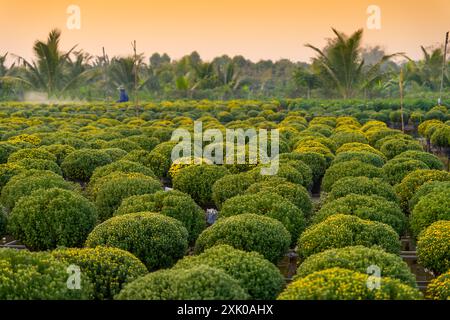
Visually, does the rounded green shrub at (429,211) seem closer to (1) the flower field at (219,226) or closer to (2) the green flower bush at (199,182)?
(1) the flower field at (219,226)

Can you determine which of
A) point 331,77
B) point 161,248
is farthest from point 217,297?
point 331,77

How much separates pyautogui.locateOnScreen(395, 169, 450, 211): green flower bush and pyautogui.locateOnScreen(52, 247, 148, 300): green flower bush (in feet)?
24.4

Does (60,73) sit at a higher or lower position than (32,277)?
higher

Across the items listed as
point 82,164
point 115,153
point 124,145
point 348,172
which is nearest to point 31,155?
point 82,164

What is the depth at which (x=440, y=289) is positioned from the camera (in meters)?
6.89

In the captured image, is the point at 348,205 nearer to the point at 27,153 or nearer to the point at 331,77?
the point at 27,153

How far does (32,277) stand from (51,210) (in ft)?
12.3

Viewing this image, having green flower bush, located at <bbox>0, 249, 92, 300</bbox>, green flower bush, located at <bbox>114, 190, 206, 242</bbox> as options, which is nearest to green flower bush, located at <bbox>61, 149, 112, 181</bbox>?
green flower bush, located at <bbox>114, 190, 206, 242</bbox>

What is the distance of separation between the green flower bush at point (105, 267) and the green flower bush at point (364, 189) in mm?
5636

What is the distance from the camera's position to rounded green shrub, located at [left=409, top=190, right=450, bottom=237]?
9.80 meters

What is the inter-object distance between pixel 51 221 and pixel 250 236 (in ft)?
13.0

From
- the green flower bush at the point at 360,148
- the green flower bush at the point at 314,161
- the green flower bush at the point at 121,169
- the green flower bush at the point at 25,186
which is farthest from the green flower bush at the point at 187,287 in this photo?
the green flower bush at the point at 360,148

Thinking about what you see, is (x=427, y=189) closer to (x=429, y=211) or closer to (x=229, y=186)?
(x=429, y=211)

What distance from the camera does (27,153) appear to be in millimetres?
15445
